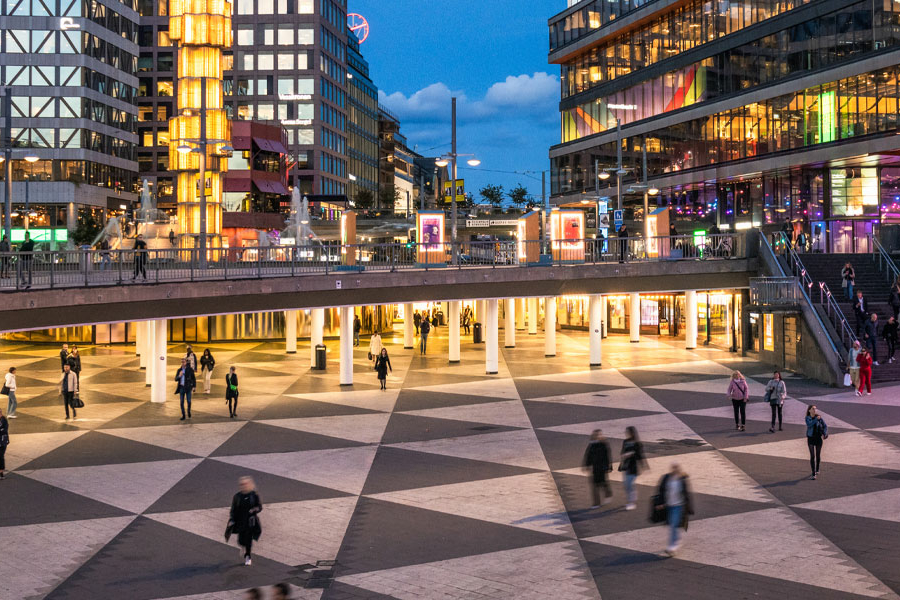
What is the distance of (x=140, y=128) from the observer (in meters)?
118

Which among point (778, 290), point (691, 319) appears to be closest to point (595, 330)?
point (778, 290)

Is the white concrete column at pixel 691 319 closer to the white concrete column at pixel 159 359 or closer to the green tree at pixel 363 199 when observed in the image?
the white concrete column at pixel 159 359

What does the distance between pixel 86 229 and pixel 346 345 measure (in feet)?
179

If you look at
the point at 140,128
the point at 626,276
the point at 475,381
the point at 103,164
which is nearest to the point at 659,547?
the point at 475,381

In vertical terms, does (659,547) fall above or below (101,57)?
below

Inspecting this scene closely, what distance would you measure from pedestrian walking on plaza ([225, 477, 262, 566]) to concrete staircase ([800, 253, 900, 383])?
26477mm

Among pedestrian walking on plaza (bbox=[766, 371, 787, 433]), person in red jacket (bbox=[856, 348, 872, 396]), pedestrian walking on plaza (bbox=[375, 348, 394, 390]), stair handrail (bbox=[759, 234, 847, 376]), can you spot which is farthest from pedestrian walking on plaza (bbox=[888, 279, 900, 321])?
pedestrian walking on plaza (bbox=[375, 348, 394, 390])

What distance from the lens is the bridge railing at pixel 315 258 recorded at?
24.8m

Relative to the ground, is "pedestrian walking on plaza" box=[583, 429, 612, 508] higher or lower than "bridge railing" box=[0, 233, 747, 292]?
lower

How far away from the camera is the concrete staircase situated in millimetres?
36688

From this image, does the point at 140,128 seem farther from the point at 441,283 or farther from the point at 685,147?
the point at 441,283

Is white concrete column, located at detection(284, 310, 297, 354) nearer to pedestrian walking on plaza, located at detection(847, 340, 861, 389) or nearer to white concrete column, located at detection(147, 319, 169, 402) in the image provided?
white concrete column, located at detection(147, 319, 169, 402)

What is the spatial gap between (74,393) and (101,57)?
6685 centimetres

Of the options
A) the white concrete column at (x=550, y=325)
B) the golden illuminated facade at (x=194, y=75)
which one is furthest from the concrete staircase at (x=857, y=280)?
the golden illuminated facade at (x=194, y=75)
